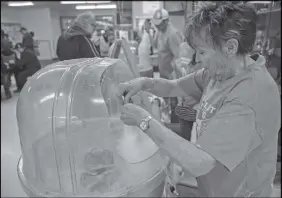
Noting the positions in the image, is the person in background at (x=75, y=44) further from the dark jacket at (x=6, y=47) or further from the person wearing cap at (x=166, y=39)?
the dark jacket at (x=6, y=47)

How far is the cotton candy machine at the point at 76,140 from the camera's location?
28.2 inches

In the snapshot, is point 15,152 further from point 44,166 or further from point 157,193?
point 157,193

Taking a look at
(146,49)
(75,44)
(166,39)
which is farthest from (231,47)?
(146,49)

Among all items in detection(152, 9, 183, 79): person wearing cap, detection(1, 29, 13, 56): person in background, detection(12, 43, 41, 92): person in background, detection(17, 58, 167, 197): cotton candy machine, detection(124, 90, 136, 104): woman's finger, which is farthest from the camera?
detection(1, 29, 13, 56): person in background

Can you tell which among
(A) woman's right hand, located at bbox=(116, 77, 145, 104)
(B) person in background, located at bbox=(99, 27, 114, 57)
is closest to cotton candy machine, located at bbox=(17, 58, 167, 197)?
(A) woman's right hand, located at bbox=(116, 77, 145, 104)

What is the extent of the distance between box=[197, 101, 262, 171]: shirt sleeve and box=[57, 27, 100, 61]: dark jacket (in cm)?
57

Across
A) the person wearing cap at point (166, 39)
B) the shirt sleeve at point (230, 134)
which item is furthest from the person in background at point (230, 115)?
the person wearing cap at point (166, 39)

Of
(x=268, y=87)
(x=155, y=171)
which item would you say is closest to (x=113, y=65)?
(x=155, y=171)

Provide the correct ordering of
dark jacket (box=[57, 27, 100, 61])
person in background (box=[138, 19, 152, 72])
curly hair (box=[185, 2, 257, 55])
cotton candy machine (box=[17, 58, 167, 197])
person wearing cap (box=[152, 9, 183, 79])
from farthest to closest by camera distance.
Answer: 1. person in background (box=[138, 19, 152, 72])
2. person wearing cap (box=[152, 9, 183, 79])
3. dark jacket (box=[57, 27, 100, 61])
4. cotton candy machine (box=[17, 58, 167, 197])
5. curly hair (box=[185, 2, 257, 55])

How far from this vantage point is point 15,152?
7.63ft

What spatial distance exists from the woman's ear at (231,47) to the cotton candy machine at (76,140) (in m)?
0.41

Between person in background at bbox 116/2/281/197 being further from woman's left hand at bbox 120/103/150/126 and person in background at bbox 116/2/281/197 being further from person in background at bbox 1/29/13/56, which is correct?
person in background at bbox 1/29/13/56

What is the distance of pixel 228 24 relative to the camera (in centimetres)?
55

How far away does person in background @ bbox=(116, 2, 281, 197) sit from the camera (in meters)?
0.56
